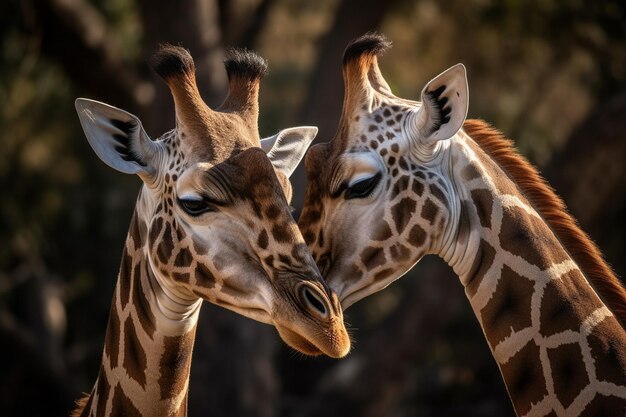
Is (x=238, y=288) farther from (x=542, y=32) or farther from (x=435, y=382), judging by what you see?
(x=435, y=382)

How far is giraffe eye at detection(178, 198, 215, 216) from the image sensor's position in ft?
17.4

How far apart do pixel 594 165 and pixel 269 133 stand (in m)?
7.03

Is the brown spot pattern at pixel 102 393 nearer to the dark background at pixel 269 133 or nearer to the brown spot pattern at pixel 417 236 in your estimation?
the brown spot pattern at pixel 417 236

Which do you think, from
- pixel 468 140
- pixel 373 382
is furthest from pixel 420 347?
pixel 468 140

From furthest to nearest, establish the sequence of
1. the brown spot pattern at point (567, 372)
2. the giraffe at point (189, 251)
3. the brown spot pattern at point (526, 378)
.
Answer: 1. the brown spot pattern at point (526, 378)
2. the brown spot pattern at point (567, 372)
3. the giraffe at point (189, 251)

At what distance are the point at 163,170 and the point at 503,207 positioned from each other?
177cm

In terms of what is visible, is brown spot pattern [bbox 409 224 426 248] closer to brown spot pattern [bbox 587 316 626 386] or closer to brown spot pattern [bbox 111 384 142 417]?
brown spot pattern [bbox 587 316 626 386]

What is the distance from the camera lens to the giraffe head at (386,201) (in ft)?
18.9

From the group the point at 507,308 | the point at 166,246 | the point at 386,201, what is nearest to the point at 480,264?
the point at 507,308

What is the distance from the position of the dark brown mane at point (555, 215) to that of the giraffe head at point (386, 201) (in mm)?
396

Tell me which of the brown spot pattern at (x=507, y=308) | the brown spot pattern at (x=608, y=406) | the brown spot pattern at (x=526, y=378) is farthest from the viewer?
the brown spot pattern at (x=507, y=308)

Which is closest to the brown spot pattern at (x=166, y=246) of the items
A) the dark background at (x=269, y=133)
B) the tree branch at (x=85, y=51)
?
Result: the dark background at (x=269, y=133)

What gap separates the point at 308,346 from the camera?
201 inches

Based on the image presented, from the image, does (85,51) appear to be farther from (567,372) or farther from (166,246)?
(567,372)
